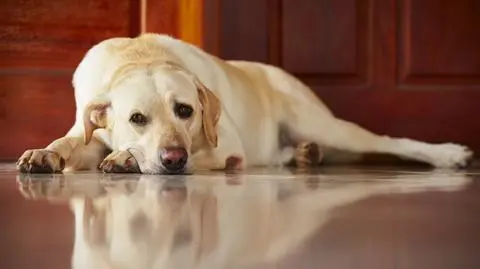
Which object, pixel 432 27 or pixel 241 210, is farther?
pixel 432 27

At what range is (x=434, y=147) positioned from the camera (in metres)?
2.46

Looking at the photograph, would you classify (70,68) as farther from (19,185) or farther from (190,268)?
(190,268)

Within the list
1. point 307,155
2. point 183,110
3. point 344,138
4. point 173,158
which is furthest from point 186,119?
point 344,138

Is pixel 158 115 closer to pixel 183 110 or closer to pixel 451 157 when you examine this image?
pixel 183 110

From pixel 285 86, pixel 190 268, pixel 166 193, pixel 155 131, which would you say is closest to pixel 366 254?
pixel 190 268

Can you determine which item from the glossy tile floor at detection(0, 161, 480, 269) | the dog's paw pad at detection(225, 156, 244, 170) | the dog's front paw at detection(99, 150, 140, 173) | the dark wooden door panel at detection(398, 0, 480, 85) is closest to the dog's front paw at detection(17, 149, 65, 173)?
the dog's front paw at detection(99, 150, 140, 173)

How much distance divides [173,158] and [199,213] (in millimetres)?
782

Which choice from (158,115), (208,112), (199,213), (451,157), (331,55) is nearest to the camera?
(199,213)

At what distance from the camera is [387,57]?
112 inches

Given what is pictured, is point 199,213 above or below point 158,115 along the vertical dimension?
below

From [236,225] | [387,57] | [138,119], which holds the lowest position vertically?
[236,225]

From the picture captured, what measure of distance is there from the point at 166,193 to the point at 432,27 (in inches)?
71.0

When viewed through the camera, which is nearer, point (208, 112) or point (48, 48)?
point (208, 112)

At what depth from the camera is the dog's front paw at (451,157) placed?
93.8 inches
